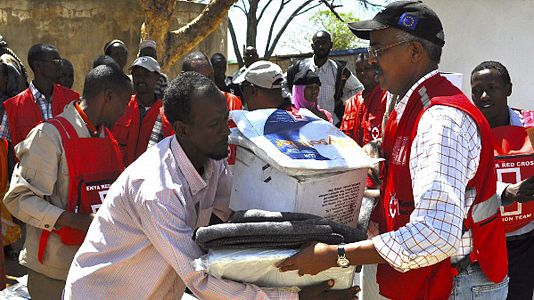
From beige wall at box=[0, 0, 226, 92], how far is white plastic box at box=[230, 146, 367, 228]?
Answer: 28.4 ft

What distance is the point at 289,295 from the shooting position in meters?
2.26

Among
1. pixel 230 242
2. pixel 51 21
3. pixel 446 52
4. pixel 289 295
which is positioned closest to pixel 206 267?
pixel 230 242

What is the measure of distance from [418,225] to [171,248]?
32.8 inches

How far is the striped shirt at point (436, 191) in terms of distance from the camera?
209 cm

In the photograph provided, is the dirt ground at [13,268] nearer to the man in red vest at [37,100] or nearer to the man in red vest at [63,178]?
the man in red vest at [37,100]

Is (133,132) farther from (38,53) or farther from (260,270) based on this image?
(260,270)

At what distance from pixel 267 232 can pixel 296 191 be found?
0.69 ft

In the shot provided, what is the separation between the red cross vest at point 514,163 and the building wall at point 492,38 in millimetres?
2321

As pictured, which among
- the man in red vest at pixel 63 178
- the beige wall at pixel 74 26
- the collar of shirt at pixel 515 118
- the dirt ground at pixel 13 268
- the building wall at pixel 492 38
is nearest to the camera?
the man in red vest at pixel 63 178

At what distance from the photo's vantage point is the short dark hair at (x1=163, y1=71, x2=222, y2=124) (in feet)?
8.30

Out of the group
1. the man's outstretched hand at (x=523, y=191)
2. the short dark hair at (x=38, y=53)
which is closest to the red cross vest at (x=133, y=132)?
the short dark hair at (x=38, y=53)

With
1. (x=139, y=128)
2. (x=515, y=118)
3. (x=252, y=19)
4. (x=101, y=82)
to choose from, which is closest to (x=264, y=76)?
(x=139, y=128)

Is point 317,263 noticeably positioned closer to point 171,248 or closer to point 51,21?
point 171,248

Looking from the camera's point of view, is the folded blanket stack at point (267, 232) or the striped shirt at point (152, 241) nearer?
the folded blanket stack at point (267, 232)
